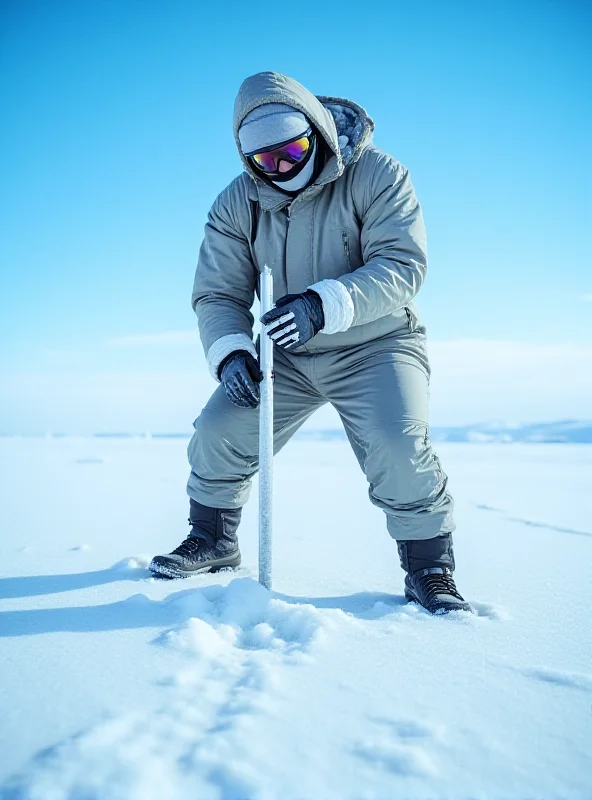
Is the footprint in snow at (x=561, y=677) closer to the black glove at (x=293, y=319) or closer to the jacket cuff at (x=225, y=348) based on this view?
the black glove at (x=293, y=319)

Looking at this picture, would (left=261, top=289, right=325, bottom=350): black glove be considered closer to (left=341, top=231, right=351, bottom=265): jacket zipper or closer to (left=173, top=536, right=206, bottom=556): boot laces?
(left=341, top=231, right=351, bottom=265): jacket zipper

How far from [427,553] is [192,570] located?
783 millimetres

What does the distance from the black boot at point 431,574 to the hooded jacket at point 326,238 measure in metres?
A: 0.72

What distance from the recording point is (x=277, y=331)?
164 centimetres

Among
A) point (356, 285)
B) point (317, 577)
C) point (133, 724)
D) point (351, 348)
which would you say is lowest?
point (317, 577)

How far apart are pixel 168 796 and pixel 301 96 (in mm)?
1937

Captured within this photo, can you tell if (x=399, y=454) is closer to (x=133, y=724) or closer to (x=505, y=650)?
(x=505, y=650)

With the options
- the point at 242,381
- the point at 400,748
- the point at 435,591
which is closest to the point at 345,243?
the point at 242,381

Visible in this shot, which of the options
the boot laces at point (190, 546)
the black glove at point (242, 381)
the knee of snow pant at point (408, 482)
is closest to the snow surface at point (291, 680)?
the boot laces at point (190, 546)

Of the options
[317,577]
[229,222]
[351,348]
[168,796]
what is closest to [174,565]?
[317,577]

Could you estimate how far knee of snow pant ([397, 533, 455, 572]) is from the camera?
5.45 ft

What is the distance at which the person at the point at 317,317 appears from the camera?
66.4 inches

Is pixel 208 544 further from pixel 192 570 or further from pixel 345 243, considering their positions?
pixel 345 243

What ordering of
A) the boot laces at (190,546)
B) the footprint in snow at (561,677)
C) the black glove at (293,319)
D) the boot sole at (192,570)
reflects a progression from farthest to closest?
the boot laces at (190,546) < the boot sole at (192,570) < the black glove at (293,319) < the footprint in snow at (561,677)
